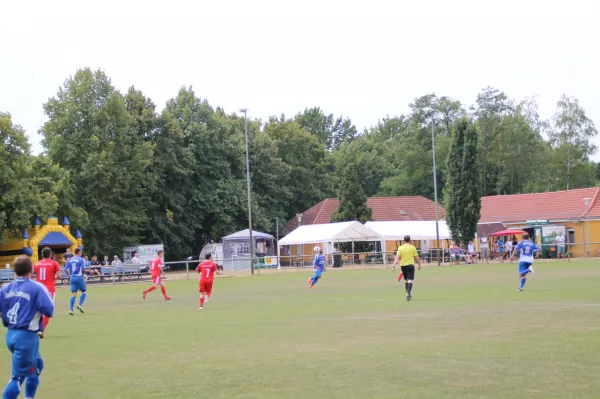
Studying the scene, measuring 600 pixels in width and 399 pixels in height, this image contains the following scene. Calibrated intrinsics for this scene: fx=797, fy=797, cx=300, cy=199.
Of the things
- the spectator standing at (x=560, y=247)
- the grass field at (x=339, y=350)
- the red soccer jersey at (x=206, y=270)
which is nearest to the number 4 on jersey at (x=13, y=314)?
the grass field at (x=339, y=350)

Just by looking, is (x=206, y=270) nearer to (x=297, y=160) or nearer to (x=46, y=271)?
(x=46, y=271)

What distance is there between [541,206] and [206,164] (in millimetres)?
30410

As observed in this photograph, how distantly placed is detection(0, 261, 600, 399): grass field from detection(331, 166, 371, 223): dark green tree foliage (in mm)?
49660

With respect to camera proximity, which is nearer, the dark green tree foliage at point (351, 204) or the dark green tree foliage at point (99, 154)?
the dark green tree foliage at point (99, 154)

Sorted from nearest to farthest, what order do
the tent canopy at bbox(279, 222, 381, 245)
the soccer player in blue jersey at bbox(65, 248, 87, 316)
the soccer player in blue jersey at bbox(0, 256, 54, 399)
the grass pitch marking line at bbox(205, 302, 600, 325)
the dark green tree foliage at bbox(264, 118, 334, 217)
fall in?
the soccer player in blue jersey at bbox(0, 256, 54, 399)
the grass pitch marking line at bbox(205, 302, 600, 325)
the soccer player in blue jersey at bbox(65, 248, 87, 316)
the tent canopy at bbox(279, 222, 381, 245)
the dark green tree foliage at bbox(264, 118, 334, 217)

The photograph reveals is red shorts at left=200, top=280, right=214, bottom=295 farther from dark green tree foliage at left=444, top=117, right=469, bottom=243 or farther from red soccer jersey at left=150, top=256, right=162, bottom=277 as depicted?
dark green tree foliage at left=444, top=117, right=469, bottom=243

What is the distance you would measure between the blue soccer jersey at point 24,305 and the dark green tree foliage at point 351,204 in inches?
2523

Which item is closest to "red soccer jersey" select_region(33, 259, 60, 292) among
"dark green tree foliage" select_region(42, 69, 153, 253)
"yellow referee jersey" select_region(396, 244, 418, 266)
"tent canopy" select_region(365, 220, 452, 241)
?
"yellow referee jersey" select_region(396, 244, 418, 266)

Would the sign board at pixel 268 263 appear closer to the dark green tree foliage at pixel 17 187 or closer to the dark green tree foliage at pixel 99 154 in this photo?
the dark green tree foliage at pixel 99 154

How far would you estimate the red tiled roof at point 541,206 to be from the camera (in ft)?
222

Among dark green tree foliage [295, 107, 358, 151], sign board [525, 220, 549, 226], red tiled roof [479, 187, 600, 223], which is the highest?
dark green tree foliage [295, 107, 358, 151]

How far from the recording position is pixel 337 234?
59.9 metres

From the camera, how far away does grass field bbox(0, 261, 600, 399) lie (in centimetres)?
963

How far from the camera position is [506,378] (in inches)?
384
